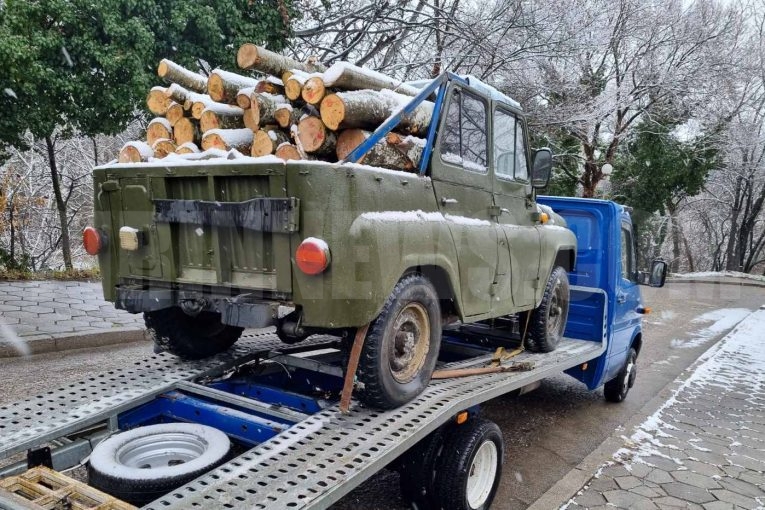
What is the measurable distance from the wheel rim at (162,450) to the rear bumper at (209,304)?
26.6 inches

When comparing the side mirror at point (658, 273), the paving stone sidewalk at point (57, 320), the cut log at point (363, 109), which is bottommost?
the paving stone sidewalk at point (57, 320)

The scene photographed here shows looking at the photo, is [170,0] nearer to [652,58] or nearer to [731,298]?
[652,58]

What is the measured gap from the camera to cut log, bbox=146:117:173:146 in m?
4.10

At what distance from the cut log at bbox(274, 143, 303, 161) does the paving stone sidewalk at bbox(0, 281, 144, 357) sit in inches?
203

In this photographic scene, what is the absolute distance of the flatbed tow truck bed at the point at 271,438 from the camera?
2.42 m

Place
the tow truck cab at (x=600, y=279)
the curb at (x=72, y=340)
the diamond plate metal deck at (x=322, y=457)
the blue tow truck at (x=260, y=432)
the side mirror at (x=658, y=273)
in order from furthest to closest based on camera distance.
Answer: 1. the curb at (x=72, y=340)
2. the side mirror at (x=658, y=273)
3. the tow truck cab at (x=600, y=279)
4. the blue tow truck at (x=260, y=432)
5. the diamond plate metal deck at (x=322, y=457)

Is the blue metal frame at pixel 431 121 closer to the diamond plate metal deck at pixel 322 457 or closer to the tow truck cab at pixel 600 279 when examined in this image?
the diamond plate metal deck at pixel 322 457

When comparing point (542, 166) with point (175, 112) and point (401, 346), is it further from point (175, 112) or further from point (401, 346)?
point (175, 112)

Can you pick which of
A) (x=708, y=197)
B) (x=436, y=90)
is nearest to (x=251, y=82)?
(x=436, y=90)

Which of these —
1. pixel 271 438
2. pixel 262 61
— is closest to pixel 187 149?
pixel 262 61

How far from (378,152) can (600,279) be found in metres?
3.60

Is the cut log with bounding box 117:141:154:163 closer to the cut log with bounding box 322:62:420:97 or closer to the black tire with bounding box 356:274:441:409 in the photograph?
the cut log with bounding box 322:62:420:97

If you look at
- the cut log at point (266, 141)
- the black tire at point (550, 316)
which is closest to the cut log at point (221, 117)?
the cut log at point (266, 141)

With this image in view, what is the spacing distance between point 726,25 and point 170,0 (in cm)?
2004
